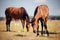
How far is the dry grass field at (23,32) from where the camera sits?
7.70ft

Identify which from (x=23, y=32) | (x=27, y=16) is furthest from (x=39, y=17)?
(x=23, y=32)

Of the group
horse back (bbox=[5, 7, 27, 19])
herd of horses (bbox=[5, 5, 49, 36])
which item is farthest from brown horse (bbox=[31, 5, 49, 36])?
horse back (bbox=[5, 7, 27, 19])

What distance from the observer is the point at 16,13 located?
240cm

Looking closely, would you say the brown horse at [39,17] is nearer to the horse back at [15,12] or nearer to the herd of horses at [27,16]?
the herd of horses at [27,16]

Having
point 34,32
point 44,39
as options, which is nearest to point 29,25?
point 34,32

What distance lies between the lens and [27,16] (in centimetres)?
238

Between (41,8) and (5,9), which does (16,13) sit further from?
(41,8)

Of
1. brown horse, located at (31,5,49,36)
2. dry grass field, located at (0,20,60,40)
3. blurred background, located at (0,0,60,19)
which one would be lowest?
dry grass field, located at (0,20,60,40)

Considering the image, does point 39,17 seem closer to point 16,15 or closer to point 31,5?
point 31,5

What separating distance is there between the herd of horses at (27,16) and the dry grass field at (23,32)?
0.05 meters

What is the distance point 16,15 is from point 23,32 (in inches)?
9.0

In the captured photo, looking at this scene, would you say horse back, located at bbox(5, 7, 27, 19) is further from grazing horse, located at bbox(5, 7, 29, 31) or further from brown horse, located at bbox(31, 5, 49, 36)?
brown horse, located at bbox(31, 5, 49, 36)

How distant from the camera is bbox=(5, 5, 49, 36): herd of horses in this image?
93.3 inches

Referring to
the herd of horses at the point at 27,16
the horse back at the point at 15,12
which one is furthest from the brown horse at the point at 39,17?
the horse back at the point at 15,12
